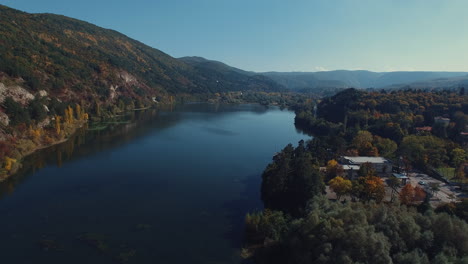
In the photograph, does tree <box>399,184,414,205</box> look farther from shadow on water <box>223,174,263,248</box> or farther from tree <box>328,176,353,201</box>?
shadow on water <box>223,174,263,248</box>

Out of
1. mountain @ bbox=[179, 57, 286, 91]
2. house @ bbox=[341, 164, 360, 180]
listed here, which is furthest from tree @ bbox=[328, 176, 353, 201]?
mountain @ bbox=[179, 57, 286, 91]

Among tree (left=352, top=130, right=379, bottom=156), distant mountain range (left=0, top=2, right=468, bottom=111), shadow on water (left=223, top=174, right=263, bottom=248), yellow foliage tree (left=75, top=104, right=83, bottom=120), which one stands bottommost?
shadow on water (left=223, top=174, right=263, bottom=248)

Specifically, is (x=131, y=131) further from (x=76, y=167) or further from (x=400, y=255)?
(x=400, y=255)

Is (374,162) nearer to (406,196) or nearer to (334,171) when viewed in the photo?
(334,171)

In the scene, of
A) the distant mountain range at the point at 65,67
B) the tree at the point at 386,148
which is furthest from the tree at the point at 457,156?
the distant mountain range at the point at 65,67

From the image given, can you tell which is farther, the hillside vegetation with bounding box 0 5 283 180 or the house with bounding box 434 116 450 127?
the house with bounding box 434 116 450 127

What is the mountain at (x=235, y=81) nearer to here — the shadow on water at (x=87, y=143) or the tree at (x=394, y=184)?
the shadow on water at (x=87, y=143)

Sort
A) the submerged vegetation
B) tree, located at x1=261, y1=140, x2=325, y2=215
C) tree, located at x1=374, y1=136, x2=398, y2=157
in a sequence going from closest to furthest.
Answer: the submerged vegetation, tree, located at x1=261, y1=140, x2=325, y2=215, tree, located at x1=374, y1=136, x2=398, y2=157
